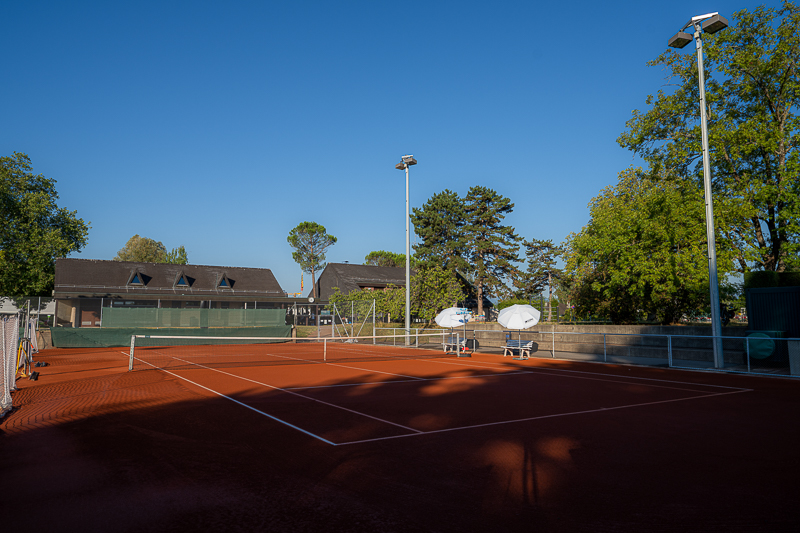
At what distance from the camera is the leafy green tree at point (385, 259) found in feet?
335

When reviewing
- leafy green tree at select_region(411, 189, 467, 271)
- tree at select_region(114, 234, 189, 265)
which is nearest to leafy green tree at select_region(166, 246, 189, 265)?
tree at select_region(114, 234, 189, 265)

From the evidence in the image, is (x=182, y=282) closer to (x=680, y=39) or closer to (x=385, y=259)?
(x=680, y=39)

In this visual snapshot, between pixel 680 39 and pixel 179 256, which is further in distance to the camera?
pixel 179 256

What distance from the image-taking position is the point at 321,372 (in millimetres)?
16562

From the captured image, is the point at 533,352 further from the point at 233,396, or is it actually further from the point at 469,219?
the point at 469,219

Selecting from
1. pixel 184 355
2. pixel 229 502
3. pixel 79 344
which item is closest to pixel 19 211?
pixel 79 344

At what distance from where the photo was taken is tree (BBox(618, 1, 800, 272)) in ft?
68.9

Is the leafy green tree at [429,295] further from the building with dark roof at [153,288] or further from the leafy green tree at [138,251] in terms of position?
the leafy green tree at [138,251]

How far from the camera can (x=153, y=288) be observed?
47.6 m

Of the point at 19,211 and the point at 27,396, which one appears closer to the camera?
the point at 27,396

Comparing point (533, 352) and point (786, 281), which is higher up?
point (786, 281)

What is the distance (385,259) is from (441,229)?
158 feet

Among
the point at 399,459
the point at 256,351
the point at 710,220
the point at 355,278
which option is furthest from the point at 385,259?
the point at 399,459

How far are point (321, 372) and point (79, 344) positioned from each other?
18.9 m
